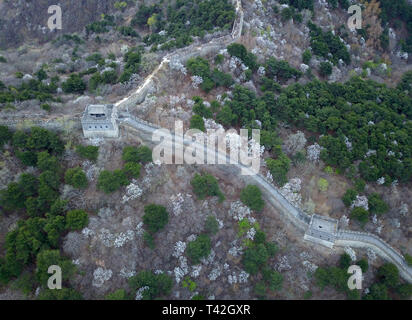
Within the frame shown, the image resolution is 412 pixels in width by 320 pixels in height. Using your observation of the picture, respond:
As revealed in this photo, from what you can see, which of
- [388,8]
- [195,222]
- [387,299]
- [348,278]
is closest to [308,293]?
[348,278]

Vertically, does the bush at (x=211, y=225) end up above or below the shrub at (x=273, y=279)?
above

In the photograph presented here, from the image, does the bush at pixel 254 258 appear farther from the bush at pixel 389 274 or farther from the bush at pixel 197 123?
the bush at pixel 197 123

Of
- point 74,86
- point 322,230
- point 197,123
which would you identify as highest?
point 74,86

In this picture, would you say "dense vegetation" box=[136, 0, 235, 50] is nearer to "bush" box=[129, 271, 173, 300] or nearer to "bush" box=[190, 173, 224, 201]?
"bush" box=[190, 173, 224, 201]

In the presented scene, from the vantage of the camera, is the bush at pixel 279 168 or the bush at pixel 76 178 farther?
the bush at pixel 279 168

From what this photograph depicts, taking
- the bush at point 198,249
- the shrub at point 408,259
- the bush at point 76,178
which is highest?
the bush at point 76,178

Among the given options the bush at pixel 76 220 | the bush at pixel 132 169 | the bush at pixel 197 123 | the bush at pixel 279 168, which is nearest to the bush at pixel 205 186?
the bush at pixel 132 169

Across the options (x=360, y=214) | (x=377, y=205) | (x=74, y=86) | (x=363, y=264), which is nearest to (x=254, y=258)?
(x=363, y=264)

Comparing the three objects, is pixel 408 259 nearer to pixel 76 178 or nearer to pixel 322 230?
pixel 322 230
